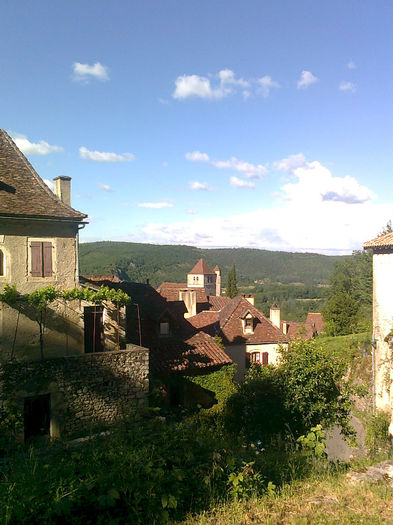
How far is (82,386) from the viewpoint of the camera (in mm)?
12031

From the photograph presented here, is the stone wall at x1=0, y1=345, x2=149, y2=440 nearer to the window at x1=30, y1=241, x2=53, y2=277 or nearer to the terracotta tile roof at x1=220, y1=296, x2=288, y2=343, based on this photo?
the window at x1=30, y1=241, x2=53, y2=277

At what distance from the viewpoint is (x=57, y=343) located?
14.1m

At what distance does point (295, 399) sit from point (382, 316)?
6921 millimetres

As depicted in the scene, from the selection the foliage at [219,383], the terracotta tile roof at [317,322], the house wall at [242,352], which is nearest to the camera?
the foliage at [219,383]

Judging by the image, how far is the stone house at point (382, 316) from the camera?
→ 17.7 metres

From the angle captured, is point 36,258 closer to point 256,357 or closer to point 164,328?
point 164,328

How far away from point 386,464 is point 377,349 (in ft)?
40.6

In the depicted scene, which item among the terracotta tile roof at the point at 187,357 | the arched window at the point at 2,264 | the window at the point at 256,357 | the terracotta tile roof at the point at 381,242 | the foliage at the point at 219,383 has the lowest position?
the window at the point at 256,357

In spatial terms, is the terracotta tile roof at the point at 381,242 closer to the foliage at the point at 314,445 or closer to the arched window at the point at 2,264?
the foliage at the point at 314,445

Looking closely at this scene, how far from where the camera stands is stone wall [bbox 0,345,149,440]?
36.8 ft

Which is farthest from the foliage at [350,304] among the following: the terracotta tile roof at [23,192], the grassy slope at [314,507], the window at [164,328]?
the grassy slope at [314,507]

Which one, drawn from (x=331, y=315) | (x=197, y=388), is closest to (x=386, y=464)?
(x=197, y=388)

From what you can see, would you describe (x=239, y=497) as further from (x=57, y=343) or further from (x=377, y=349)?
(x=377, y=349)

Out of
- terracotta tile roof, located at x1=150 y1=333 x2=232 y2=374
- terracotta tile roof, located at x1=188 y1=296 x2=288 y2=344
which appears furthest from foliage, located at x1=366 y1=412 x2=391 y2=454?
terracotta tile roof, located at x1=188 y1=296 x2=288 y2=344
